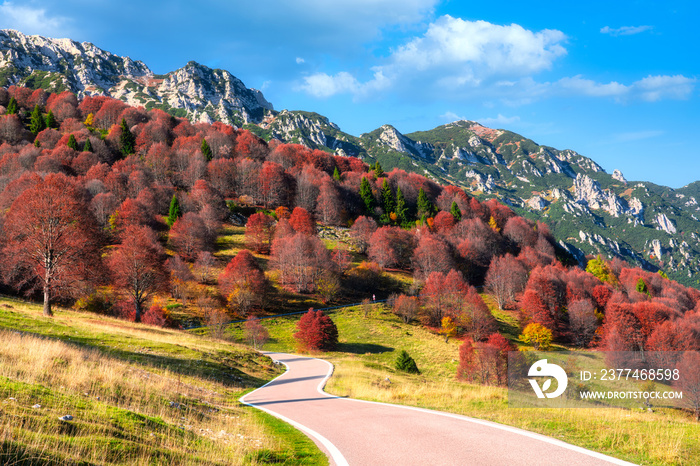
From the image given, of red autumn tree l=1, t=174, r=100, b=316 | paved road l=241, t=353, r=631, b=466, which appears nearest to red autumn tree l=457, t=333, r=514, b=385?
paved road l=241, t=353, r=631, b=466

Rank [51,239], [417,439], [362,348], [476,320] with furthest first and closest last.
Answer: [476,320] → [362,348] → [51,239] → [417,439]

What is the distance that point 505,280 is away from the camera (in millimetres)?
85938

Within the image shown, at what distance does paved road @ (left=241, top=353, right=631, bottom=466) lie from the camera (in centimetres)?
716

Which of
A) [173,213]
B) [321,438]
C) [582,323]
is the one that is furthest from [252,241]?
[321,438]

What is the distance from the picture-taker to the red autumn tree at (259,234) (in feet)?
288

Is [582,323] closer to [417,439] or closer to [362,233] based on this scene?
[362,233]

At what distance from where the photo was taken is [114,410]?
324 inches

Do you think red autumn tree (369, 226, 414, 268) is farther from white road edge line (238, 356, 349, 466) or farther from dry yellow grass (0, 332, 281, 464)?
dry yellow grass (0, 332, 281, 464)

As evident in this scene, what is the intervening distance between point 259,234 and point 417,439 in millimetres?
84052

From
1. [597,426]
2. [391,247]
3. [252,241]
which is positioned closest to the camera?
[597,426]

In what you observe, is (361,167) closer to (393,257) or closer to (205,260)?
(393,257)

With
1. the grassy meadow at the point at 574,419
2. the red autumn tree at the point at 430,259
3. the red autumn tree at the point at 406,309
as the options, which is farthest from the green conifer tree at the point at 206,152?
the grassy meadow at the point at 574,419

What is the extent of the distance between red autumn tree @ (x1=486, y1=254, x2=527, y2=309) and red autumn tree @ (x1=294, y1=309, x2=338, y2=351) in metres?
50.2

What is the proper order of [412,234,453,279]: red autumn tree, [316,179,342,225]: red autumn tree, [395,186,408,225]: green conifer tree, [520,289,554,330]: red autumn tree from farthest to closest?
[395,186,408,225]: green conifer tree, [316,179,342,225]: red autumn tree, [412,234,453,279]: red autumn tree, [520,289,554,330]: red autumn tree
